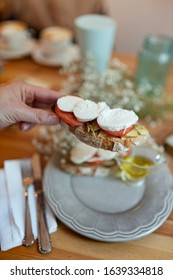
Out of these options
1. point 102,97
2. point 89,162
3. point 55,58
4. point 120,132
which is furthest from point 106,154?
point 55,58

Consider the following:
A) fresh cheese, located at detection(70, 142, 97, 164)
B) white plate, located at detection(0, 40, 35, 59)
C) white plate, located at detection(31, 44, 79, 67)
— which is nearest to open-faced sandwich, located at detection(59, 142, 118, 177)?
fresh cheese, located at detection(70, 142, 97, 164)

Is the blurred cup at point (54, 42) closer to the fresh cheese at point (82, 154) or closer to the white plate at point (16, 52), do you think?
the white plate at point (16, 52)

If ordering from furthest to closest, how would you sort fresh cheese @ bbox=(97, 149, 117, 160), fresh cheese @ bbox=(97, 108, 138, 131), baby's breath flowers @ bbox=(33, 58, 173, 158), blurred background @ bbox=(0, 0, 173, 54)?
blurred background @ bbox=(0, 0, 173, 54) → baby's breath flowers @ bbox=(33, 58, 173, 158) → fresh cheese @ bbox=(97, 149, 117, 160) → fresh cheese @ bbox=(97, 108, 138, 131)

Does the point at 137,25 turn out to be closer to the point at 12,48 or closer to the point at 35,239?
the point at 12,48

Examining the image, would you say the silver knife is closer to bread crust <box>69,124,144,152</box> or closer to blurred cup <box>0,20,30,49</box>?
bread crust <box>69,124,144,152</box>
